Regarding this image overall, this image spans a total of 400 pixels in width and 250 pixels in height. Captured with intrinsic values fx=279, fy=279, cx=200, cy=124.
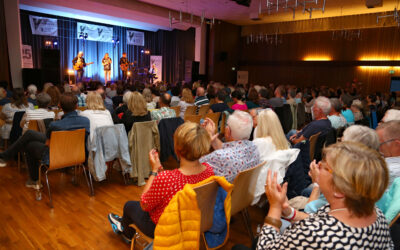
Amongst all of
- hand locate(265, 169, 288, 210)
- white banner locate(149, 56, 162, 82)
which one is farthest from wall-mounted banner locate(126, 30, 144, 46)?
hand locate(265, 169, 288, 210)

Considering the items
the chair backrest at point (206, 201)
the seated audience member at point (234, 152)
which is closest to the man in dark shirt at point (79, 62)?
the seated audience member at point (234, 152)

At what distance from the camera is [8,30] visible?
383 inches

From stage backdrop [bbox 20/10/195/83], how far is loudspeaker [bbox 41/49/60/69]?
90.9 inches

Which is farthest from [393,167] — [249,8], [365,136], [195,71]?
[195,71]

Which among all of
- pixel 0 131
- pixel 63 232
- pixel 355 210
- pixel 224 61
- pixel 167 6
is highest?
pixel 167 6

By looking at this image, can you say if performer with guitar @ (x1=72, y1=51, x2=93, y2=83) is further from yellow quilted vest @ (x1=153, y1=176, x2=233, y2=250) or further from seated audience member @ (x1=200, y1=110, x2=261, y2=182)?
yellow quilted vest @ (x1=153, y1=176, x2=233, y2=250)

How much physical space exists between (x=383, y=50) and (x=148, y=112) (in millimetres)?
14750

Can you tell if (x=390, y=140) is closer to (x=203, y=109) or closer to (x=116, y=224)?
(x=116, y=224)

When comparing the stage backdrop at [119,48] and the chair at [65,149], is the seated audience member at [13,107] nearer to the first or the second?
the chair at [65,149]

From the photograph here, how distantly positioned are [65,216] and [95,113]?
1494 mm

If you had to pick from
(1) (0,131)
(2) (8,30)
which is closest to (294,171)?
(1) (0,131)

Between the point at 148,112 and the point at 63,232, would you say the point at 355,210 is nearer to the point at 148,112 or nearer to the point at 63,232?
the point at 63,232

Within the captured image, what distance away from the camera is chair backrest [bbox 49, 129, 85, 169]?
3.35m

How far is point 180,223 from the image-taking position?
1713mm
